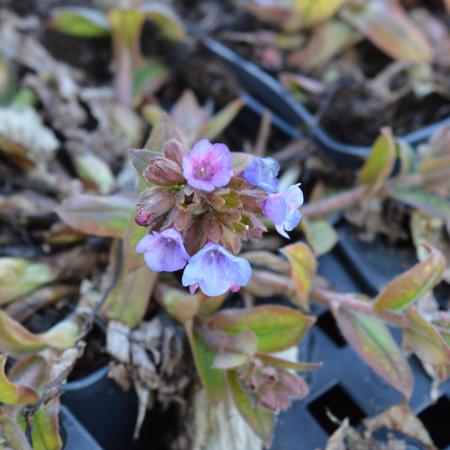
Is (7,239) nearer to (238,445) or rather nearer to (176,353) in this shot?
(176,353)

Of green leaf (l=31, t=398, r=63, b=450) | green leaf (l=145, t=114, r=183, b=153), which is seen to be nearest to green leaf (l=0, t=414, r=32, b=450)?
green leaf (l=31, t=398, r=63, b=450)

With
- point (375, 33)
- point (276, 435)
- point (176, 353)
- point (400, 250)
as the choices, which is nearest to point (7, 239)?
point (176, 353)

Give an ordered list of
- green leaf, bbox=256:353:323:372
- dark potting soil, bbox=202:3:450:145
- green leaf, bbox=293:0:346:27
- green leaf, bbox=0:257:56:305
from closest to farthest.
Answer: green leaf, bbox=256:353:323:372, green leaf, bbox=0:257:56:305, dark potting soil, bbox=202:3:450:145, green leaf, bbox=293:0:346:27

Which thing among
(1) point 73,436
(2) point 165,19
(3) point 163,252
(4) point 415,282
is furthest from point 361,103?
(1) point 73,436

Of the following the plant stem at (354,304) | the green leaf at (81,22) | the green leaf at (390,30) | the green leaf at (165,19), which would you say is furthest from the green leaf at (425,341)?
the green leaf at (81,22)

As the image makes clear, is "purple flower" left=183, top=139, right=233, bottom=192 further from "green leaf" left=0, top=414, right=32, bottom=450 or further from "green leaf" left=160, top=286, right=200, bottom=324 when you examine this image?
"green leaf" left=0, top=414, right=32, bottom=450

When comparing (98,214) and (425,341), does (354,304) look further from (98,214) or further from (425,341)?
(98,214)
